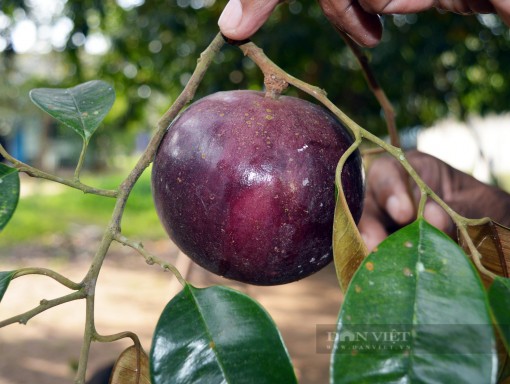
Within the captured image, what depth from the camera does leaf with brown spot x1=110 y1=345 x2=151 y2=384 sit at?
29.5 inches

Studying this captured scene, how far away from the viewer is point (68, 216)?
359 inches

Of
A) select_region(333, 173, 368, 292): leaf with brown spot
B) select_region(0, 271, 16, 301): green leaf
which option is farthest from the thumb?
select_region(0, 271, 16, 301): green leaf

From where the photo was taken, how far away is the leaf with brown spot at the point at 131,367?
75 centimetres

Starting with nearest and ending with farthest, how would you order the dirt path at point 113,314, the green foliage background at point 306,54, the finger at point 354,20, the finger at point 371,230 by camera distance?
the finger at point 354,20, the finger at point 371,230, the green foliage background at point 306,54, the dirt path at point 113,314

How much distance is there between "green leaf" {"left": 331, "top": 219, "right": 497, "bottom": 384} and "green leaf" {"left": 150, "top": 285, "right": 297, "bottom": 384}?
0.08m

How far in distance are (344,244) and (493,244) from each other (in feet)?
0.63

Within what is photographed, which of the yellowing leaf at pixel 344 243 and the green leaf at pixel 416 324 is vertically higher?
the yellowing leaf at pixel 344 243

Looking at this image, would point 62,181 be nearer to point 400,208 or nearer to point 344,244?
point 344,244

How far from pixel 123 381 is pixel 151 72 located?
3.59 meters

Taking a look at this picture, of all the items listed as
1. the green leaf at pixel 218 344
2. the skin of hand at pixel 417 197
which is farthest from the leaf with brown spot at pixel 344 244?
the skin of hand at pixel 417 197

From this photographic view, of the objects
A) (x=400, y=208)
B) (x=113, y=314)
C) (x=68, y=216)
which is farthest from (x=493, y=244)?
(x=68, y=216)

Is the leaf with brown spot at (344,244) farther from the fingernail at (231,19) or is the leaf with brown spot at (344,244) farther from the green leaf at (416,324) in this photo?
the fingernail at (231,19)

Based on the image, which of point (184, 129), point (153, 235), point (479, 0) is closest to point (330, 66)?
point (479, 0)

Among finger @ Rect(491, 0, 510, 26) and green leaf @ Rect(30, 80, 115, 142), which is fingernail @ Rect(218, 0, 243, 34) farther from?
finger @ Rect(491, 0, 510, 26)
